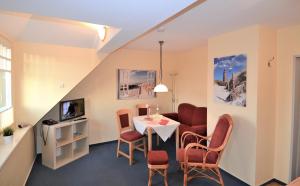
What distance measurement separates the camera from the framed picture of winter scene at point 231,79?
274cm

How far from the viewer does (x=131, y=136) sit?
11.9 feet

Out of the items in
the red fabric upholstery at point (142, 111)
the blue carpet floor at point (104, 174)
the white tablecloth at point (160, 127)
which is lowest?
the blue carpet floor at point (104, 174)

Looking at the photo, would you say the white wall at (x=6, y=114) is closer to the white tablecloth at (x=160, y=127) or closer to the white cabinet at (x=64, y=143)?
the white cabinet at (x=64, y=143)

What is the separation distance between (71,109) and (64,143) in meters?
0.71

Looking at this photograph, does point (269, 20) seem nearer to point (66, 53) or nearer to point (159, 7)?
point (159, 7)

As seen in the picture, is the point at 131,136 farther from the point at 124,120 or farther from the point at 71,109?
the point at 71,109

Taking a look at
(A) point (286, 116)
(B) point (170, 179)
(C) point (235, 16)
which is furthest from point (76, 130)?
(A) point (286, 116)

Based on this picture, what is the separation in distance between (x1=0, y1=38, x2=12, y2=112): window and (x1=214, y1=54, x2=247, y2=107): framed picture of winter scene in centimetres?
330

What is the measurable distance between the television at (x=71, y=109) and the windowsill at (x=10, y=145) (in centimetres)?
71

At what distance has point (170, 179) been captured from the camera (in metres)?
2.91

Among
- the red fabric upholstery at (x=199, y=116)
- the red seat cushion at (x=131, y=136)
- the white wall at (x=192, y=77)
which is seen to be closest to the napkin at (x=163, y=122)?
the red seat cushion at (x=131, y=136)

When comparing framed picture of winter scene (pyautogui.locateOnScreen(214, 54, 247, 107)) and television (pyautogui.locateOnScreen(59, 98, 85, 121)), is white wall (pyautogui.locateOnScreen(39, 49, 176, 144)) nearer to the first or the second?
television (pyautogui.locateOnScreen(59, 98, 85, 121))

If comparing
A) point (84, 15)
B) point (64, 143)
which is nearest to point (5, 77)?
point (64, 143)

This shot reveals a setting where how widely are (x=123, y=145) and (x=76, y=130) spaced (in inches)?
46.1
